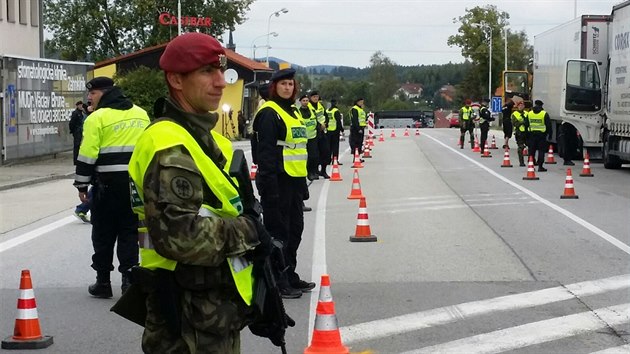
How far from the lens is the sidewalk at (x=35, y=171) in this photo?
22828mm

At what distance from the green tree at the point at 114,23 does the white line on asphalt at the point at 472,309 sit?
59809 millimetres

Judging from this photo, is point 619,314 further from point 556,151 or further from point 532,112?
point 556,151

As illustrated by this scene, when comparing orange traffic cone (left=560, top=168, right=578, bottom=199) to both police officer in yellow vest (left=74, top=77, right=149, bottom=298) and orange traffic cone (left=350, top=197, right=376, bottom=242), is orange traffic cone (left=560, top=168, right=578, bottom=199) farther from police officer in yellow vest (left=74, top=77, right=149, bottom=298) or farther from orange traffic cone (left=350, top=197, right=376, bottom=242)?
police officer in yellow vest (left=74, top=77, right=149, bottom=298)

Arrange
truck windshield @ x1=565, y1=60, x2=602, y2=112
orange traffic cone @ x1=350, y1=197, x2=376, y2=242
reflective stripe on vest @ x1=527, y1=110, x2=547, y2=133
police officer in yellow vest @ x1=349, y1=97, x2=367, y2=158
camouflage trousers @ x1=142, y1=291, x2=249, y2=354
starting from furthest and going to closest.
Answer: police officer in yellow vest @ x1=349, y1=97, x2=367, y2=158 → truck windshield @ x1=565, y1=60, x2=602, y2=112 → reflective stripe on vest @ x1=527, y1=110, x2=547, y2=133 → orange traffic cone @ x1=350, y1=197, x2=376, y2=242 → camouflage trousers @ x1=142, y1=291, x2=249, y2=354

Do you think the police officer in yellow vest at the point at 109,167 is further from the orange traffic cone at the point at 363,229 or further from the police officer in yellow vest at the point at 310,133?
the orange traffic cone at the point at 363,229

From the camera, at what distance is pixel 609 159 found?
26203 mm

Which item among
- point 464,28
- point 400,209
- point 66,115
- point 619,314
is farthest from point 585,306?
point 464,28

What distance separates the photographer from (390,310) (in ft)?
27.7

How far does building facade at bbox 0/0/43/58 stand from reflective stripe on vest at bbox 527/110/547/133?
23050mm

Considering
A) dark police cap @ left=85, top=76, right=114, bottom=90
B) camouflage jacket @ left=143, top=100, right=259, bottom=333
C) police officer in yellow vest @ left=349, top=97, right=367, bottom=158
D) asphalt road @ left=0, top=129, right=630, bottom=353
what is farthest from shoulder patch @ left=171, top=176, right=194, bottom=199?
police officer in yellow vest @ left=349, top=97, right=367, bottom=158

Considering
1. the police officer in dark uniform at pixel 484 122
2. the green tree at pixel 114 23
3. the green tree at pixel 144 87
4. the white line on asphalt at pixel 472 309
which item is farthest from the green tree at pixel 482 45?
the white line on asphalt at pixel 472 309

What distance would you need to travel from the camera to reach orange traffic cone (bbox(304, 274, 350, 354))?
643 centimetres

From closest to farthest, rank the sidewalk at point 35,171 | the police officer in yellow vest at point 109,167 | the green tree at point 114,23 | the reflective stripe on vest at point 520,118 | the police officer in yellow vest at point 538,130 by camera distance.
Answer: the police officer in yellow vest at point 109,167
the sidewalk at point 35,171
the police officer in yellow vest at point 538,130
the reflective stripe on vest at point 520,118
the green tree at point 114,23

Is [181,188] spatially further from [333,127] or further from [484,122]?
[484,122]
